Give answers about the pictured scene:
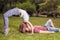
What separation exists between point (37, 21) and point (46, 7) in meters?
0.26

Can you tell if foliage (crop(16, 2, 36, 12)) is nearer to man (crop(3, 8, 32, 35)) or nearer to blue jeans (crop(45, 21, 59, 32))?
man (crop(3, 8, 32, 35))

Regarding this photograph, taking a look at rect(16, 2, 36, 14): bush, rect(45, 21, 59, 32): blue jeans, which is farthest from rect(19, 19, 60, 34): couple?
rect(16, 2, 36, 14): bush

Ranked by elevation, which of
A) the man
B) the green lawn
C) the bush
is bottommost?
the green lawn

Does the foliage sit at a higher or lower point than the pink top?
higher

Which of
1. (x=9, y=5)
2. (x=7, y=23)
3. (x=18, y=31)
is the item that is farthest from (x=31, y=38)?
(x=9, y=5)

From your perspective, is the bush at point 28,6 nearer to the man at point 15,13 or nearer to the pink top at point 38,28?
the man at point 15,13

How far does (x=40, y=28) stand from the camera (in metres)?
2.83

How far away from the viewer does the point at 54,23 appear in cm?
281

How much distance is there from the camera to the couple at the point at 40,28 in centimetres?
280

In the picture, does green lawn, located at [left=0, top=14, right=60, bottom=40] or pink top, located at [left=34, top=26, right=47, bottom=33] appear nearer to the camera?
green lawn, located at [left=0, top=14, right=60, bottom=40]

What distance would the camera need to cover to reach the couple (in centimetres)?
280

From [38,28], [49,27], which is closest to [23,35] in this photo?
[38,28]

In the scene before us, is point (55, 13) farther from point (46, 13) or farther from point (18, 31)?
point (18, 31)

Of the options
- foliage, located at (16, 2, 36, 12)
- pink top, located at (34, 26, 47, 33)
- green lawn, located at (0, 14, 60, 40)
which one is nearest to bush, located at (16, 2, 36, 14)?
foliage, located at (16, 2, 36, 12)
